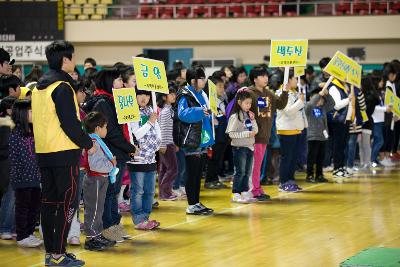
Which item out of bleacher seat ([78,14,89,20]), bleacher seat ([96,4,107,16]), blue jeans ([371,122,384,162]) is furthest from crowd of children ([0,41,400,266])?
bleacher seat ([96,4,107,16])

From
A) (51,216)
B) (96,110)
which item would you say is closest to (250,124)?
(96,110)

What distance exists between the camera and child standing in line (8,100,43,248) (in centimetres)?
915

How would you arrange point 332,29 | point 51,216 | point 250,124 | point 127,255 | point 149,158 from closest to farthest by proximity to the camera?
point 51,216 → point 127,255 → point 149,158 → point 250,124 → point 332,29

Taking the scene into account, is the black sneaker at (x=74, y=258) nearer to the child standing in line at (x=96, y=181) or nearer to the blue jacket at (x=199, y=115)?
the child standing in line at (x=96, y=181)

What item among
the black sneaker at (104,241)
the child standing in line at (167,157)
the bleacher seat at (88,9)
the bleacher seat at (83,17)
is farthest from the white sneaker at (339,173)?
the bleacher seat at (88,9)

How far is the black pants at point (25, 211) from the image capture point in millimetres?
9203

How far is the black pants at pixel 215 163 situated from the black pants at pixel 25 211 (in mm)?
5089

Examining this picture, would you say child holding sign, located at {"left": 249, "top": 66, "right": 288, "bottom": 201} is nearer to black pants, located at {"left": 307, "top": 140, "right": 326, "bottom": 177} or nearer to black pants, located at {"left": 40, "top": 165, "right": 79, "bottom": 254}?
black pants, located at {"left": 307, "top": 140, "right": 326, "bottom": 177}

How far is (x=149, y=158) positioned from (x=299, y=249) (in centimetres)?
210

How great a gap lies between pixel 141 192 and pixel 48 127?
2204 millimetres

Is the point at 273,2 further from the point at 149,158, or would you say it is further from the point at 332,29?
the point at 149,158

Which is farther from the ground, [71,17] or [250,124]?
[71,17]

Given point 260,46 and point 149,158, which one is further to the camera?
point 260,46

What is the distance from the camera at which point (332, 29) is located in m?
25.8
